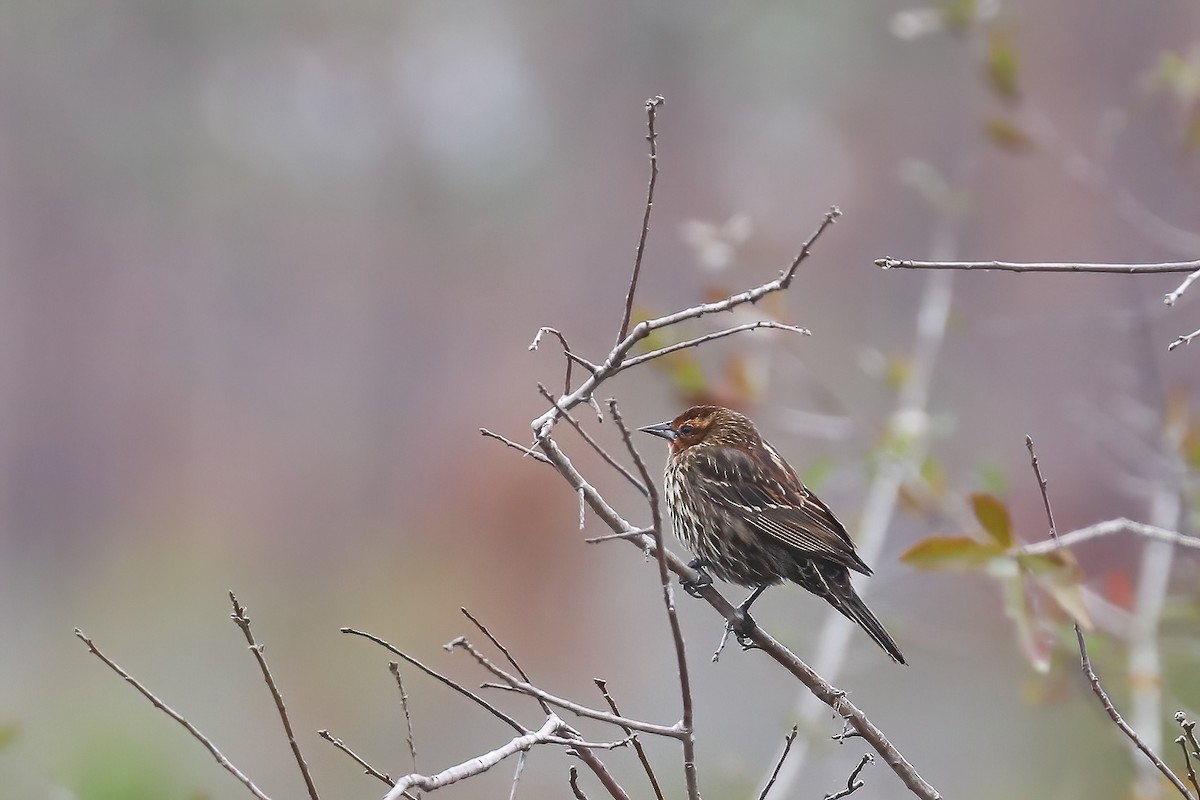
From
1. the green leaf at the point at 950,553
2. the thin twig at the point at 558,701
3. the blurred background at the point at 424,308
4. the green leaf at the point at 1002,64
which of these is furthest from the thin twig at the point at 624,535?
the blurred background at the point at 424,308

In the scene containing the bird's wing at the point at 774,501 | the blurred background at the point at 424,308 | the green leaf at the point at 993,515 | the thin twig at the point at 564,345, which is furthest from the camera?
the blurred background at the point at 424,308

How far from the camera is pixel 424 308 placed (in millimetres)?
6180

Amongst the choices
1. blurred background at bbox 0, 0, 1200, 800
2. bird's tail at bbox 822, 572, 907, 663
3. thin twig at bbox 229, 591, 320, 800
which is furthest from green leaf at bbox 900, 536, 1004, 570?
blurred background at bbox 0, 0, 1200, 800

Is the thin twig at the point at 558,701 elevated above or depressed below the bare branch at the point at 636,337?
below

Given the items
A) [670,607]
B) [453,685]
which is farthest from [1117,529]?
[453,685]

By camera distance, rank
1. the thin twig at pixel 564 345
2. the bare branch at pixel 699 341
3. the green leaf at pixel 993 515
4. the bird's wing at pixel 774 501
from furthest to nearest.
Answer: the bird's wing at pixel 774 501
the green leaf at pixel 993 515
the thin twig at pixel 564 345
the bare branch at pixel 699 341

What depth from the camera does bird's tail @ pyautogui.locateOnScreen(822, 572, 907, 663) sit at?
204cm

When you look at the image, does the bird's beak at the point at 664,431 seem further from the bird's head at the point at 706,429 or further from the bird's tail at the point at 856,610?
the bird's tail at the point at 856,610

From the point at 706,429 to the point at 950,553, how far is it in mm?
986

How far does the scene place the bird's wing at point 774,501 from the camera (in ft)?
7.47

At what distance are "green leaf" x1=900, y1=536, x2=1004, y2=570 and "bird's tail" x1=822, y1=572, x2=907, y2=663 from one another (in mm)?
269

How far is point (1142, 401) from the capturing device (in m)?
4.49

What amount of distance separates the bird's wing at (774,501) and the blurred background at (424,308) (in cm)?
280

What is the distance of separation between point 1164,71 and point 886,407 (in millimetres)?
2969
